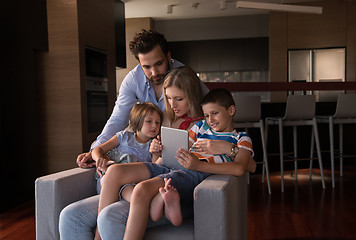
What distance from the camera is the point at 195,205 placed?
1.37 metres

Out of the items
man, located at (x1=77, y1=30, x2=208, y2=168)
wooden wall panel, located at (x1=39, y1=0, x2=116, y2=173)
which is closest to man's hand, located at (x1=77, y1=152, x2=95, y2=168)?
man, located at (x1=77, y1=30, x2=208, y2=168)

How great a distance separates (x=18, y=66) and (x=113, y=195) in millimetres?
2388

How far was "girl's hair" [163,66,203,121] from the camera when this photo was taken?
181cm

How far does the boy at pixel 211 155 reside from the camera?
139 cm

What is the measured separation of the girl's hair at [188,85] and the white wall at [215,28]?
19.8ft

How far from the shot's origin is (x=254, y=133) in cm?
441

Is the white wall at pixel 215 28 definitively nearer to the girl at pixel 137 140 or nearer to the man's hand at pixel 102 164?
the girl at pixel 137 140

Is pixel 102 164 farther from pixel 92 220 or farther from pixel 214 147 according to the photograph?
Answer: pixel 214 147

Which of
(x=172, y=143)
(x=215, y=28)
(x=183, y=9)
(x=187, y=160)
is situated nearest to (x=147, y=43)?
(x=172, y=143)

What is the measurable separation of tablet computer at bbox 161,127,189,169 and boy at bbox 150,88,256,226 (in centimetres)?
5

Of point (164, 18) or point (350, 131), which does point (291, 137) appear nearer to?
point (350, 131)

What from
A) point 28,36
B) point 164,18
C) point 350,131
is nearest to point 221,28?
point 164,18


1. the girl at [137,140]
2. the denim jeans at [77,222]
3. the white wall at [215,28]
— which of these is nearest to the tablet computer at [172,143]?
the girl at [137,140]

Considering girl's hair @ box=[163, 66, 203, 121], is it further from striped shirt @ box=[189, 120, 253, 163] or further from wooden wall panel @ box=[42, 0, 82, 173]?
wooden wall panel @ box=[42, 0, 82, 173]
